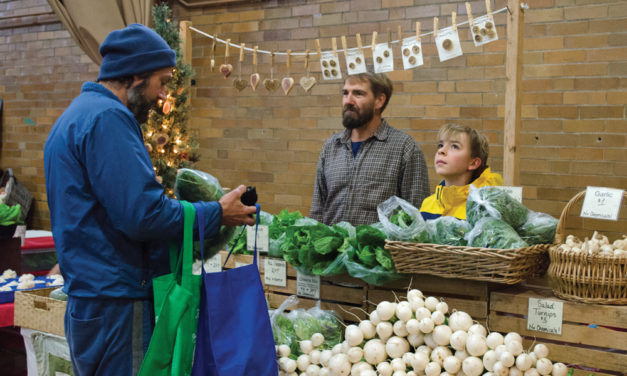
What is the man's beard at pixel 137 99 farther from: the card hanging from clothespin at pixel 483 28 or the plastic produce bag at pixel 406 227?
the card hanging from clothespin at pixel 483 28

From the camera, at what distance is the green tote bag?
5.78 ft

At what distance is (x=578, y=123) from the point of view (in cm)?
416

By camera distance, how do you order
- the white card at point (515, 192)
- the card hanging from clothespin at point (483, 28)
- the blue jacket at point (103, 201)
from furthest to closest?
the card hanging from clothespin at point (483, 28)
the white card at point (515, 192)
the blue jacket at point (103, 201)

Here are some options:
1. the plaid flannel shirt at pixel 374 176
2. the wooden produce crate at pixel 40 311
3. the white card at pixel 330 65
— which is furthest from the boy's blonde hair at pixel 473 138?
the wooden produce crate at pixel 40 311

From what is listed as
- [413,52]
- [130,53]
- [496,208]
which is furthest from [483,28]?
[130,53]

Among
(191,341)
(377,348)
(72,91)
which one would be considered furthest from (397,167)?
(72,91)

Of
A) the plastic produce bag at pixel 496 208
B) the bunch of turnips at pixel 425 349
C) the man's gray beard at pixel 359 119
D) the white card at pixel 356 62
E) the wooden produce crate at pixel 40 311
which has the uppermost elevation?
the white card at pixel 356 62

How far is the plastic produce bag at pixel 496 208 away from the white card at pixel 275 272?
0.80 m

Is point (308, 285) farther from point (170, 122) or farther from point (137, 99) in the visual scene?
point (170, 122)

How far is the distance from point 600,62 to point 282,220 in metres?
2.67

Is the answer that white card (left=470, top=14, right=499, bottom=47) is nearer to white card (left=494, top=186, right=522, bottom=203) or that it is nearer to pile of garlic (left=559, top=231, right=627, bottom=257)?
white card (left=494, top=186, right=522, bottom=203)

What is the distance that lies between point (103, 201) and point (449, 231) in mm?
1129

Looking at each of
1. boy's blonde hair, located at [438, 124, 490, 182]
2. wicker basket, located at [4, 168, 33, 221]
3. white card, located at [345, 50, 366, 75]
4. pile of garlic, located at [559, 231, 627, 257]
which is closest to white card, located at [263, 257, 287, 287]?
boy's blonde hair, located at [438, 124, 490, 182]

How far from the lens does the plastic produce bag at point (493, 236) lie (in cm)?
190
